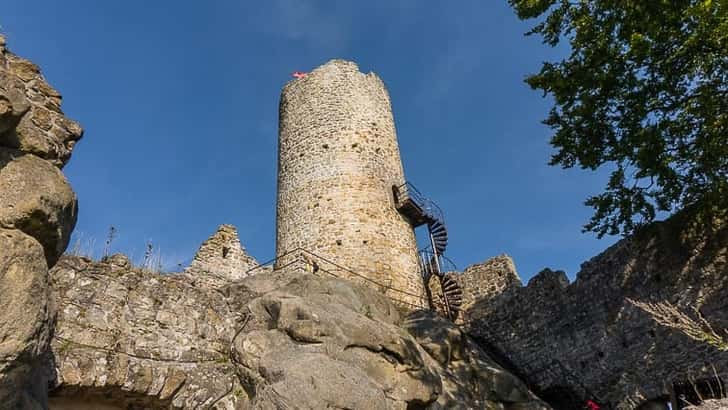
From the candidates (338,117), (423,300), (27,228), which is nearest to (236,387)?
(27,228)

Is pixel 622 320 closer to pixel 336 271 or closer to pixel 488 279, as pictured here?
pixel 488 279

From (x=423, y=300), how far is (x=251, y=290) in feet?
21.3

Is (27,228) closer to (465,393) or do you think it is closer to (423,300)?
(465,393)

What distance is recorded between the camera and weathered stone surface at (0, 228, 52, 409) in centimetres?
355

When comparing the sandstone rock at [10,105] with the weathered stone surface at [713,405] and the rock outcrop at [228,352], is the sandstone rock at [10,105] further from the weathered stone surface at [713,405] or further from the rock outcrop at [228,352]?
the weathered stone surface at [713,405]

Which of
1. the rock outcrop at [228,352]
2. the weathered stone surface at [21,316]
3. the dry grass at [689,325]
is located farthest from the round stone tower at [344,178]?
the weathered stone surface at [21,316]

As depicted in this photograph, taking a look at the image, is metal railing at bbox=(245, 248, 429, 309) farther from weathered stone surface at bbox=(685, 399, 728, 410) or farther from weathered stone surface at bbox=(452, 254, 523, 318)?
weathered stone surface at bbox=(685, 399, 728, 410)

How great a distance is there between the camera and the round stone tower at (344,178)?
46.1 feet

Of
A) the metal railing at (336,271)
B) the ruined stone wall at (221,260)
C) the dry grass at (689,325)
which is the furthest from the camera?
the ruined stone wall at (221,260)

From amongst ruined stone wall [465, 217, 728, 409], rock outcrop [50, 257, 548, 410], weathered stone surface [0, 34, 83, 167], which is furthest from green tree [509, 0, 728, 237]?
weathered stone surface [0, 34, 83, 167]

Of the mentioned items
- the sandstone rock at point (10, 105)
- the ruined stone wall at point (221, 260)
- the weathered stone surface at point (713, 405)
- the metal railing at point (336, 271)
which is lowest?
the weathered stone surface at point (713, 405)

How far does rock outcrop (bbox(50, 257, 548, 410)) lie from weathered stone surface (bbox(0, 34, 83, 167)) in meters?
2.46

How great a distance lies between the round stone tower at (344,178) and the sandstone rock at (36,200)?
9.55 m

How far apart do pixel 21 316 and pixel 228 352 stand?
431 cm
